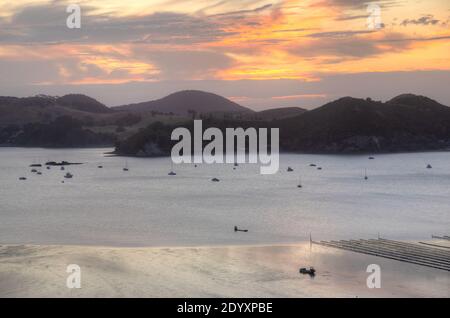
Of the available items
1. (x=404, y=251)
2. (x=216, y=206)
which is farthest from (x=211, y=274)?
(x=216, y=206)

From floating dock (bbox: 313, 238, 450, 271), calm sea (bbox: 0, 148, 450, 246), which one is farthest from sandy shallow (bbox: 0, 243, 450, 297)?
calm sea (bbox: 0, 148, 450, 246)

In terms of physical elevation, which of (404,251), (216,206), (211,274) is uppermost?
(404,251)

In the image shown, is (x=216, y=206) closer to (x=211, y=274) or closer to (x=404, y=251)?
(x=404, y=251)

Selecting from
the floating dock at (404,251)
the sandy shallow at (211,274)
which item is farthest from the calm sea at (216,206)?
the floating dock at (404,251)

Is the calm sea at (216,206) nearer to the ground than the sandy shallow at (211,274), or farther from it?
nearer to the ground

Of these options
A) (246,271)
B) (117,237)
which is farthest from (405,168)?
(246,271)

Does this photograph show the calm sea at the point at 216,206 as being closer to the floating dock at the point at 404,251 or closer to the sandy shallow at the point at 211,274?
the sandy shallow at the point at 211,274

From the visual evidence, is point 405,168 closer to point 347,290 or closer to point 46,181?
point 46,181
